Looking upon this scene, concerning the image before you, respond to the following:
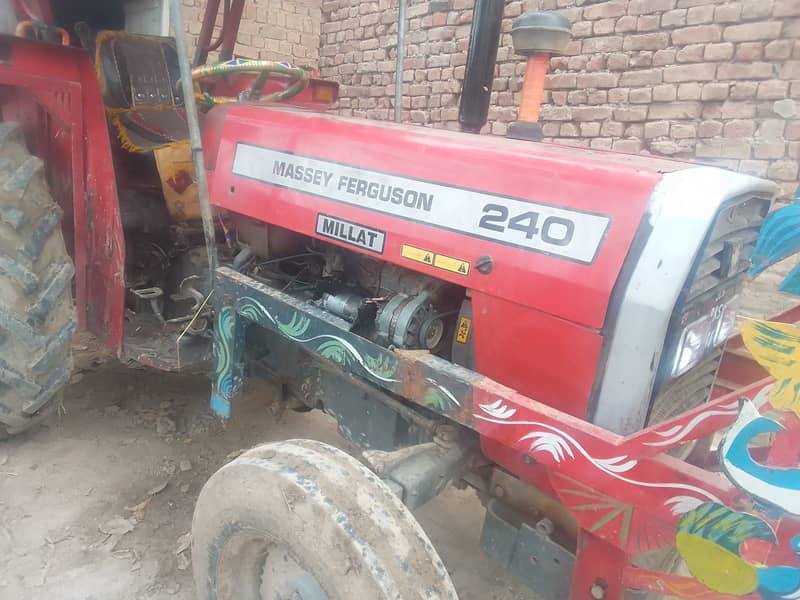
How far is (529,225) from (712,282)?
42cm

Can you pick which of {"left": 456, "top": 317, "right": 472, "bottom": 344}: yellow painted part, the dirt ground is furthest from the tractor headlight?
the dirt ground

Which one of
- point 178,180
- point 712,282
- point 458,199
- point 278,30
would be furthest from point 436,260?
point 278,30

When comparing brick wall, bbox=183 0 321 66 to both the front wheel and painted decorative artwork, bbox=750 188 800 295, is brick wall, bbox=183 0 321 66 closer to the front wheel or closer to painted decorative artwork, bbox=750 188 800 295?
the front wheel

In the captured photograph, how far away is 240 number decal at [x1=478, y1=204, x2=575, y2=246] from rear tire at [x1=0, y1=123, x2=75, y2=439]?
148 centimetres

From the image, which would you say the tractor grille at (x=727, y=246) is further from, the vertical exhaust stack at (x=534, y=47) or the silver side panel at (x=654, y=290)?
the vertical exhaust stack at (x=534, y=47)

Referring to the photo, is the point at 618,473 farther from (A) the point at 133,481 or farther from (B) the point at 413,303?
(A) the point at 133,481

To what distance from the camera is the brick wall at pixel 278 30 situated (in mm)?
6047

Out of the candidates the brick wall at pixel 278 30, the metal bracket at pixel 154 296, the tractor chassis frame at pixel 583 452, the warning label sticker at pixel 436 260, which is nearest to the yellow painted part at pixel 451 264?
the warning label sticker at pixel 436 260

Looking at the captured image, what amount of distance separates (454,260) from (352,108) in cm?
535

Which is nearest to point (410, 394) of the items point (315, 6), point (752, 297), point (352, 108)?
point (752, 297)

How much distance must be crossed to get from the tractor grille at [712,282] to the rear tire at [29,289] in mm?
1867

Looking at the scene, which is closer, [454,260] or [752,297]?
[454,260]

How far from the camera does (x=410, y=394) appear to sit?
1538 mm

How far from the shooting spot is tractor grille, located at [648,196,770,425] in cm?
133
